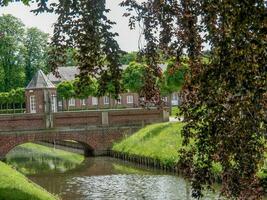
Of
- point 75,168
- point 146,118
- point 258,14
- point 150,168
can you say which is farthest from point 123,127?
point 258,14

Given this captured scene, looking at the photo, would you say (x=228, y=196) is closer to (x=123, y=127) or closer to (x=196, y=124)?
(x=196, y=124)

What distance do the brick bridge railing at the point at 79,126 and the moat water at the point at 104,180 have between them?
50.1 inches

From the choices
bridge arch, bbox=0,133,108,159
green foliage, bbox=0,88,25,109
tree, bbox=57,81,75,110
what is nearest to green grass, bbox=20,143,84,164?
bridge arch, bbox=0,133,108,159

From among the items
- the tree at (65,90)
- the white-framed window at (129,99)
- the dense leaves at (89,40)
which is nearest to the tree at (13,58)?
the white-framed window at (129,99)

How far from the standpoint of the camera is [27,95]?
38594 millimetres

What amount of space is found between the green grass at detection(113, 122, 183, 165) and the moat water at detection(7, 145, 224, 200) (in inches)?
30.8

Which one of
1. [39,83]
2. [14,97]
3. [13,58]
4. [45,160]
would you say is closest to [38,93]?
[39,83]

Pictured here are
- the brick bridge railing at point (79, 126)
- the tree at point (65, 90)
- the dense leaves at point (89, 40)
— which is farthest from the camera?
the tree at point (65, 90)

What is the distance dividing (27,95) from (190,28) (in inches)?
1370

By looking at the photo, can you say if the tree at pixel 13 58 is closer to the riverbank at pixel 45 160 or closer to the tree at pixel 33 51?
the tree at pixel 33 51

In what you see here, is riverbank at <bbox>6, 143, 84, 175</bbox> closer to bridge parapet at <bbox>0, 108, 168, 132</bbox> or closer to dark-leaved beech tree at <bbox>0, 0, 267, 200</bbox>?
bridge parapet at <bbox>0, 108, 168, 132</bbox>

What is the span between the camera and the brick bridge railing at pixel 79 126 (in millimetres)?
28734

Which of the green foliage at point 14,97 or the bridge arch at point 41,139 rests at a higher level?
the green foliage at point 14,97

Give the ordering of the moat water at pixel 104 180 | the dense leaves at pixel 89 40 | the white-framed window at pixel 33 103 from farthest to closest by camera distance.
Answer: the white-framed window at pixel 33 103 < the moat water at pixel 104 180 < the dense leaves at pixel 89 40
